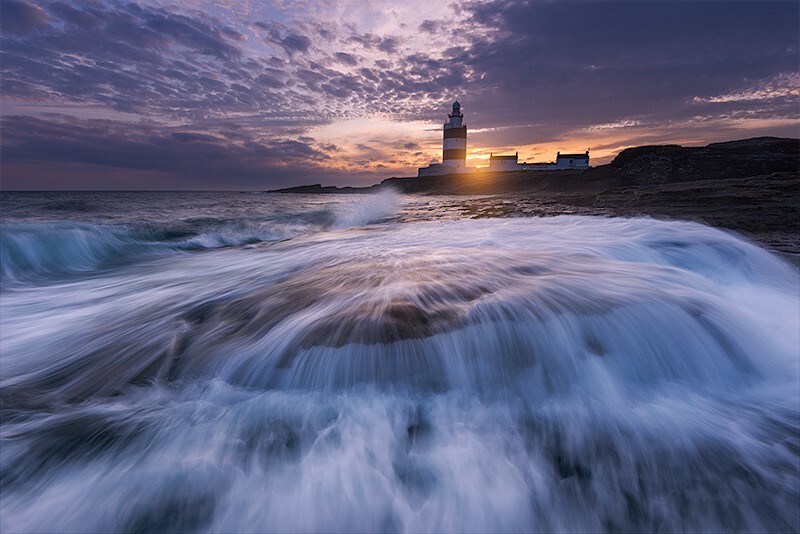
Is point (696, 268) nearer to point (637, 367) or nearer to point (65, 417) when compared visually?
point (637, 367)

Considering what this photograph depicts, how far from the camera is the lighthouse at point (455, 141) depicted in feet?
178

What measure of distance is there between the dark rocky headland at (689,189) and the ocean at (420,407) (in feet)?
11.7

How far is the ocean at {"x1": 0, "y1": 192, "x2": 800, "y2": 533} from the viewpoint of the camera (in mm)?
1885

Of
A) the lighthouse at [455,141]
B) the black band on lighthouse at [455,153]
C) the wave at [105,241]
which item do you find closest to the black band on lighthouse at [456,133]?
the lighthouse at [455,141]

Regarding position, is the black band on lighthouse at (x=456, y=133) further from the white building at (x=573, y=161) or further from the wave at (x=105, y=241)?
the wave at (x=105, y=241)

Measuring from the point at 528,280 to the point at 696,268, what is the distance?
3.10 meters

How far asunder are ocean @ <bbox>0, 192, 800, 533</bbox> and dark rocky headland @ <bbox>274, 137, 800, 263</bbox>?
357cm

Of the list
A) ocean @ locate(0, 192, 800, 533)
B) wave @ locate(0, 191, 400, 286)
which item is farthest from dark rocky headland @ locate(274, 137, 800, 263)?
wave @ locate(0, 191, 400, 286)

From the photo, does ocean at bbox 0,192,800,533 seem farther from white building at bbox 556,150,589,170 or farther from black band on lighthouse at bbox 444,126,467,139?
black band on lighthouse at bbox 444,126,467,139

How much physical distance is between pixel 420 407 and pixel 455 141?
55789mm

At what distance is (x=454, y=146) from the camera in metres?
54.7

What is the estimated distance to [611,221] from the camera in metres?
8.41

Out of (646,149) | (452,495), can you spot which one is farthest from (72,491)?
(646,149)

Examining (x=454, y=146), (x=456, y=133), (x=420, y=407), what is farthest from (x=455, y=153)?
(x=420, y=407)
